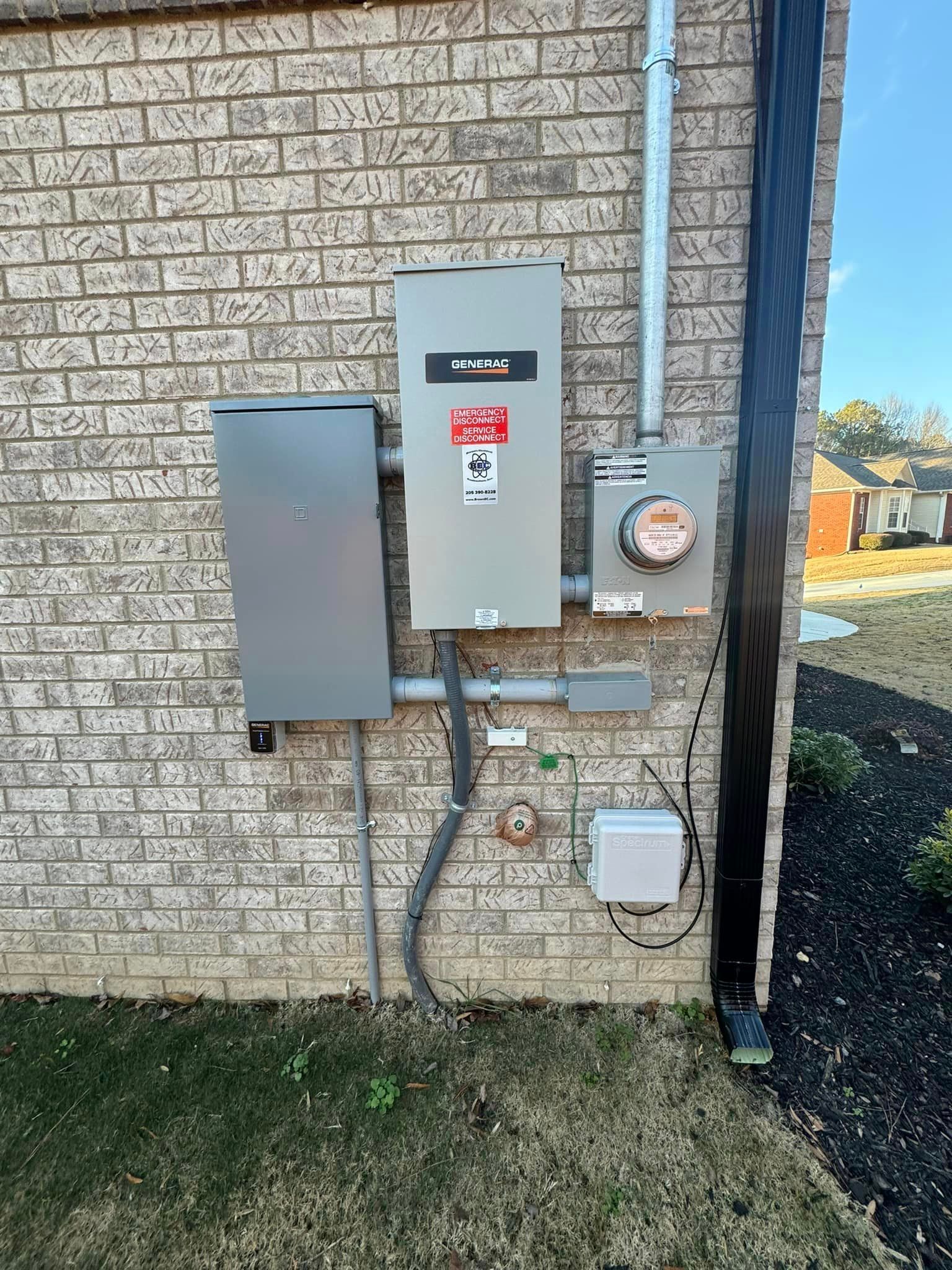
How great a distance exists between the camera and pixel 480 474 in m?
1.48

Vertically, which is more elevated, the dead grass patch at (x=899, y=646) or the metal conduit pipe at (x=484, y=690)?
the metal conduit pipe at (x=484, y=690)

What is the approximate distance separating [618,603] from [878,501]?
2123 centimetres

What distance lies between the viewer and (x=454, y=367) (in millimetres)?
1445

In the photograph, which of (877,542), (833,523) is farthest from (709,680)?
(833,523)

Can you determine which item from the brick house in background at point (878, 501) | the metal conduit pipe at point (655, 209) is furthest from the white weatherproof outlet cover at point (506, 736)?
the brick house in background at point (878, 501)

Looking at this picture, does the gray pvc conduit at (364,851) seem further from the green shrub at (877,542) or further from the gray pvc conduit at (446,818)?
the green shrub at (877,542)

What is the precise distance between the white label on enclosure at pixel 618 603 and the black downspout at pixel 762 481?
34cm

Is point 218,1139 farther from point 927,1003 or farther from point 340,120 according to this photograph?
point 340,120

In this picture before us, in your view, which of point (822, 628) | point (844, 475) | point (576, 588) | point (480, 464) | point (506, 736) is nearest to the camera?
point (480, 464)

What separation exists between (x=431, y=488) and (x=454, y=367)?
34 centimetres

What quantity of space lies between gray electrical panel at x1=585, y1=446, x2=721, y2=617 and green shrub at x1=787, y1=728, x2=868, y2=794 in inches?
82.0

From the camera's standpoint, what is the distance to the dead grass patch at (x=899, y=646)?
551cm

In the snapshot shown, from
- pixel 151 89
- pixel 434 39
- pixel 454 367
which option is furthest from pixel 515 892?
pixel 151 89

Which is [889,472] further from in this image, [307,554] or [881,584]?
[307,554]
